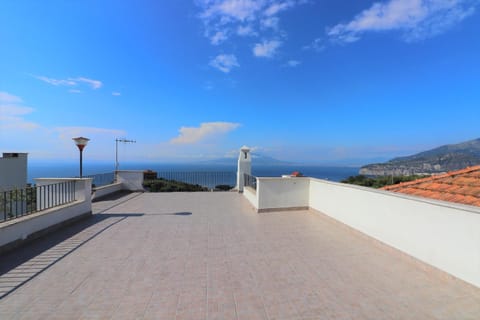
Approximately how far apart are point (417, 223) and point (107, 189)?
10.0 m

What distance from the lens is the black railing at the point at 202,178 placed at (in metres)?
13.2

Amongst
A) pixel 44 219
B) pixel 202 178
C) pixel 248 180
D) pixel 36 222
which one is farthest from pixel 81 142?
pixel 202 178

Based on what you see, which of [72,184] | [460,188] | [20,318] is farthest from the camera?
[72,184]

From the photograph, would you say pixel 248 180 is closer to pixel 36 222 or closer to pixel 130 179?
pixel 130 179

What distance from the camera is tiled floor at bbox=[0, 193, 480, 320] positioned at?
91.3 inches

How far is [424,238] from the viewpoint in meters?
3.34

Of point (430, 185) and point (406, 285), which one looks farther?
point (430, 185)

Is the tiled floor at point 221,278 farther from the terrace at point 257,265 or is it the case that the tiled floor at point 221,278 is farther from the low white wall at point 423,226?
the low white wall at point 423,226

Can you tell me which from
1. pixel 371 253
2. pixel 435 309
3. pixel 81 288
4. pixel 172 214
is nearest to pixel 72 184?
pixel 172 214

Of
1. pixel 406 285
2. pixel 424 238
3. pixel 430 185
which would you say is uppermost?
pixel 430 185

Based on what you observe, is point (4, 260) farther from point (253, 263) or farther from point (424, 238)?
point (424, 238)

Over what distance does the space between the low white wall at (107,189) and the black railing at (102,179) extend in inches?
15.2

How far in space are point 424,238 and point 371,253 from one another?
80 cm

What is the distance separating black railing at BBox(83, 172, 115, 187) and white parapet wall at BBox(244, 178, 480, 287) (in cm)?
876
